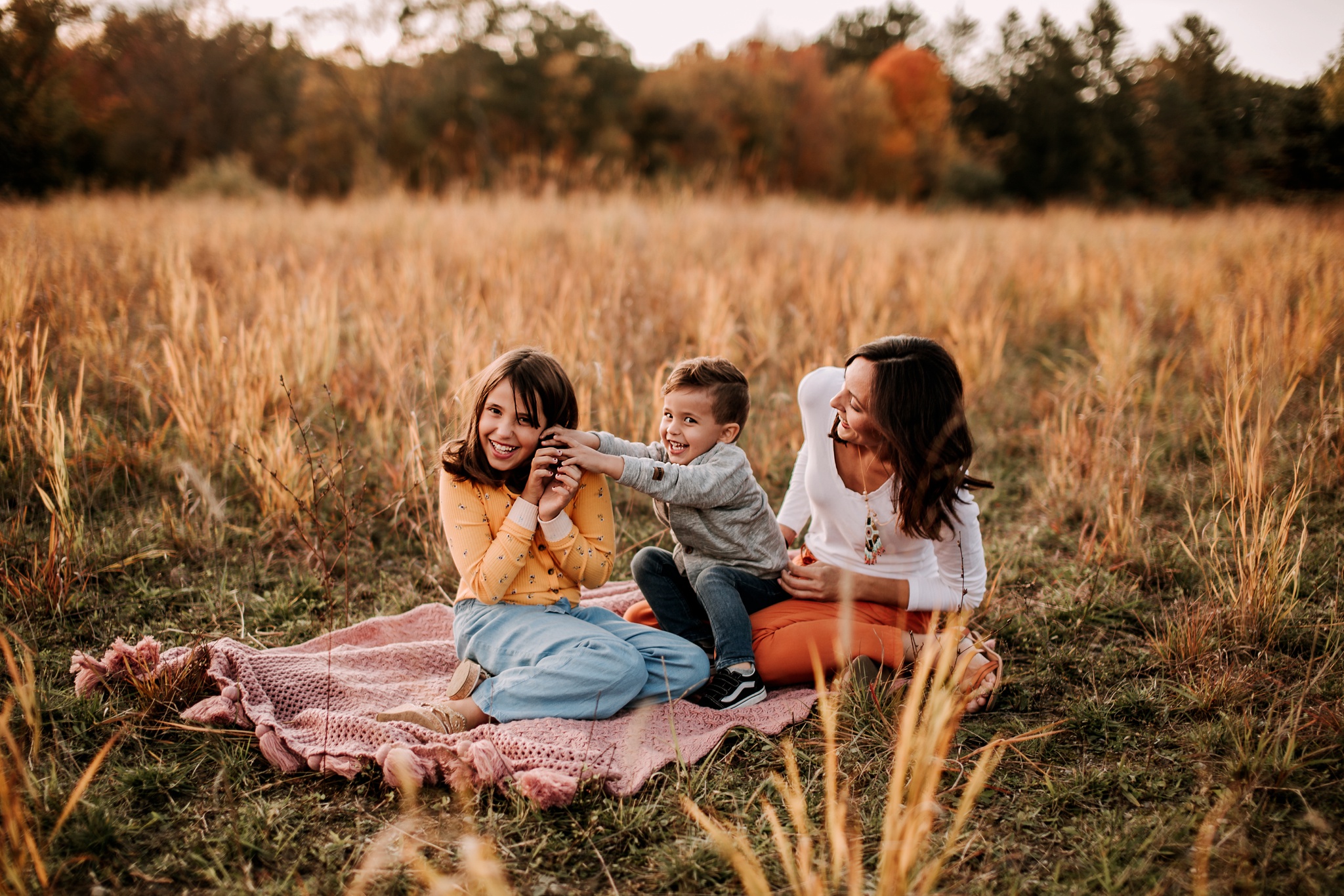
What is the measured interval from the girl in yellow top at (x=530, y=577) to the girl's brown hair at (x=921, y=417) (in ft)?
2.66

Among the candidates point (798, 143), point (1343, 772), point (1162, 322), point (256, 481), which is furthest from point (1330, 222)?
point (798, 143)

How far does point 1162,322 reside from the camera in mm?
6035

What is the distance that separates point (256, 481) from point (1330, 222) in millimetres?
9470

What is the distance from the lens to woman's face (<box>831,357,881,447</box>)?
2.19 m

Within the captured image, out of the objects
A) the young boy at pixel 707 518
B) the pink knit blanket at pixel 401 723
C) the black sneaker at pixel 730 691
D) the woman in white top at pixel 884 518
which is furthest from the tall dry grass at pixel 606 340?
the black sneaker at pixel 730 691

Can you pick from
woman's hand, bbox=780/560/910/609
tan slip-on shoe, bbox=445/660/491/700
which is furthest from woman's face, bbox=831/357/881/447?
tan slip-on shoe, bbox=445/660/491/700

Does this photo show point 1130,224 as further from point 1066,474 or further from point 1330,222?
point 1066,474

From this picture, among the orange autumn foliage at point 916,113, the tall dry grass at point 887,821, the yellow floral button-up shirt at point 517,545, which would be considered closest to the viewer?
the tall dry grass at point 887,821

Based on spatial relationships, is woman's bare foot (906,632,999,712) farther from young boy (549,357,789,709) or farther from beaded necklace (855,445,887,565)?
young boy (549,357,789,709)

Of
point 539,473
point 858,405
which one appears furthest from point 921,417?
point 539,473

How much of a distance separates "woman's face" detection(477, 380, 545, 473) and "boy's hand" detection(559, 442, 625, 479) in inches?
4.5

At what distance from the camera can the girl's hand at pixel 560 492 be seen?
215cm

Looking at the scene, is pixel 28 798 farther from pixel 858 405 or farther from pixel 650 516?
pixel 650 516

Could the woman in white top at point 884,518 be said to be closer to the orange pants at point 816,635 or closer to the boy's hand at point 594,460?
the orange pants at point 816,635
